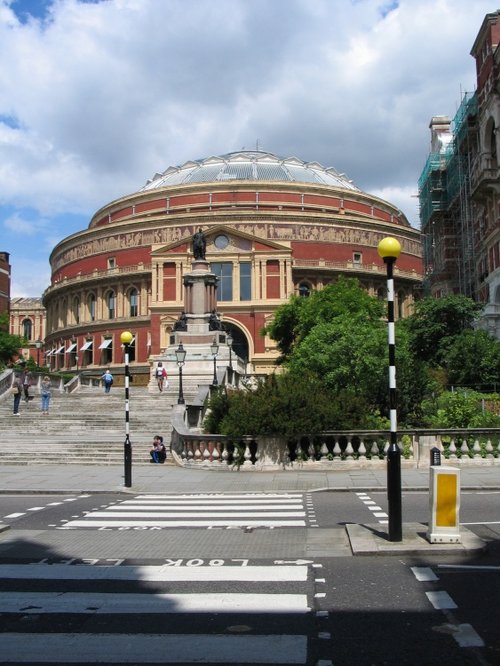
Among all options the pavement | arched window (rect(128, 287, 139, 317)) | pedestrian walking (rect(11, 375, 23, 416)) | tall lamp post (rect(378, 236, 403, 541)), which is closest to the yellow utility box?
tall lamp post (rect(378, 236, 403, 541))

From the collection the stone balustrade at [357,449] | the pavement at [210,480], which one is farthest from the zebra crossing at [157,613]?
the stone balustrade at [357,449]

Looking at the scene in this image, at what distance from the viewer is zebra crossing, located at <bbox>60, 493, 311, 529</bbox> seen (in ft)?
40.6

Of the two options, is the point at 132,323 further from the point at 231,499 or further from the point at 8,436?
the point at 231,499

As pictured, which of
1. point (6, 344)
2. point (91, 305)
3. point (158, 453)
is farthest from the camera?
point (91, 305)

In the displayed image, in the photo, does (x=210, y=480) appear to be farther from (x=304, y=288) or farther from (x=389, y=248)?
(x=304, y=288)

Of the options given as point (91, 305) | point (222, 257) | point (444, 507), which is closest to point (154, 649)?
point (444, 507)

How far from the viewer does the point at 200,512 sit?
1387 centimetres

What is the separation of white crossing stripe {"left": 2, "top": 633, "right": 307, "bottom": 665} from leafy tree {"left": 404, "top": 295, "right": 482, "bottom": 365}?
1490 inches

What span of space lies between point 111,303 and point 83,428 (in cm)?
5330

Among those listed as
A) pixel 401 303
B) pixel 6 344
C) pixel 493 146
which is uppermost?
pixel 493 146

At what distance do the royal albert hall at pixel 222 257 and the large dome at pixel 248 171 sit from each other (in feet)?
1.20

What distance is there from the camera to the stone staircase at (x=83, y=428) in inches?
989

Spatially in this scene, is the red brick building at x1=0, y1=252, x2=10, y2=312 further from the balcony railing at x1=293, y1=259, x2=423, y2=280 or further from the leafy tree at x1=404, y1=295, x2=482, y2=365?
the leafy tree at x1=404, y1=295, x2=482, y2=365

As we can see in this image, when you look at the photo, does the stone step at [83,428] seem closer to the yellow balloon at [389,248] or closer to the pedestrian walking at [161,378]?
the pedestrian walking at [161,378]
